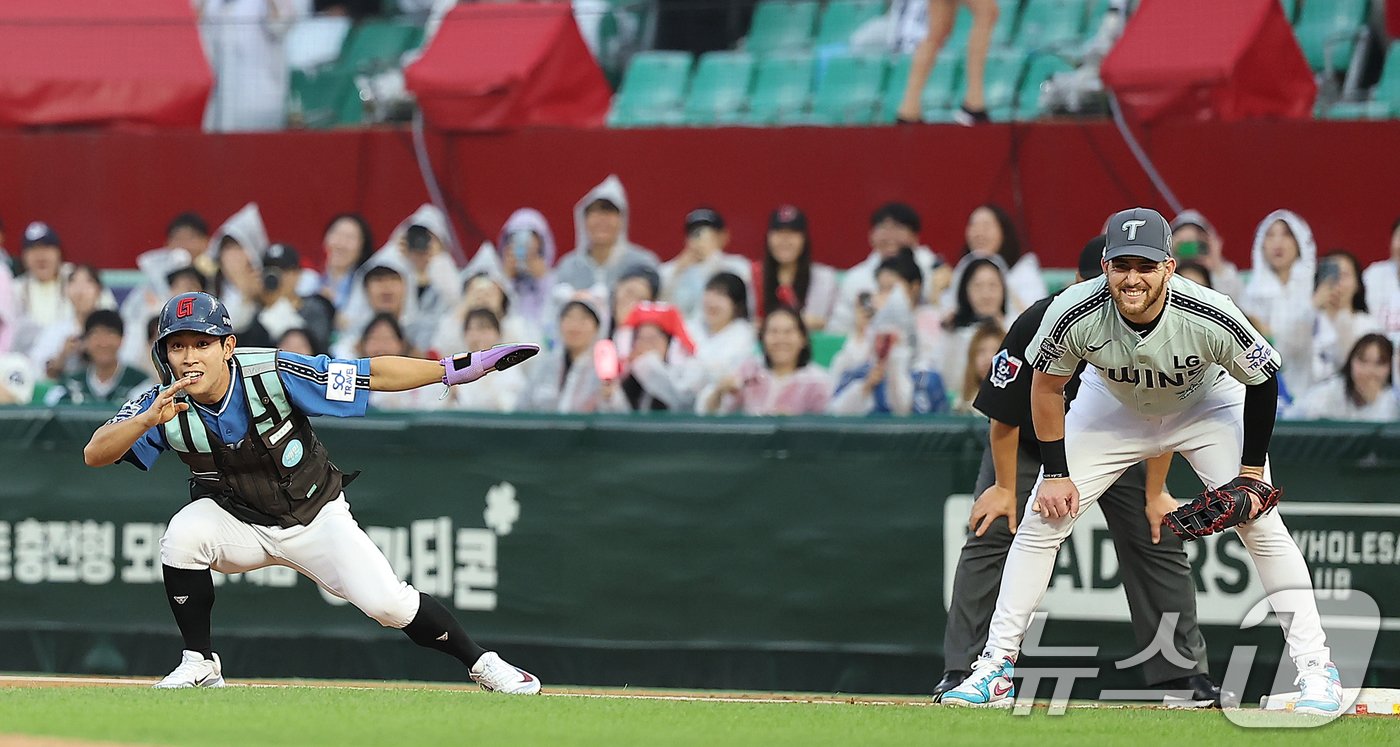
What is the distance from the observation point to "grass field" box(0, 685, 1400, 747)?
5.38 metres

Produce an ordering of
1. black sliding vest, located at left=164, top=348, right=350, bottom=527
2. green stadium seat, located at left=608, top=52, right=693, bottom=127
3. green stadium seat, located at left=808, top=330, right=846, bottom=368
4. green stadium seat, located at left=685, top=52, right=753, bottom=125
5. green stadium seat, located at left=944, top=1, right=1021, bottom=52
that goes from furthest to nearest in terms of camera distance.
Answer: green stadium seat, located at left=608, top=52, right=693, bottom=127
green stadium seat, located at left=685, top=52, right=753, bottom=125
green stadium seat, located at left=944, top=1, right=1021, bottom=52
green stadium seat, located at left=808, top=330, right=846, bottom=368
black sliding vest, located at left=164, top=348, right=350, bottom=527

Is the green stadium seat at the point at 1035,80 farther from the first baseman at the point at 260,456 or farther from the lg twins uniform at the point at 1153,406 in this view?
the first baseman at the point at 260,456

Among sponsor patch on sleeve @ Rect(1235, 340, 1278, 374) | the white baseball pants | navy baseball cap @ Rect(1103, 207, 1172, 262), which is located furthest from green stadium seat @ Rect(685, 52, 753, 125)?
sponsor patch on sleeve @ Rect(1235, 340, 1278, 374)

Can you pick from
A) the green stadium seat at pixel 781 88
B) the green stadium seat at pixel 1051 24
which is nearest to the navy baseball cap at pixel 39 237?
the green stadium seat at pixel 781 88

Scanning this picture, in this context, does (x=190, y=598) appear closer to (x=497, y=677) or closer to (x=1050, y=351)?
(x=497, y=677)

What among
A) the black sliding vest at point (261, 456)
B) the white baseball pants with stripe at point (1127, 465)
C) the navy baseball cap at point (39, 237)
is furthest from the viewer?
the navy baseball cap at point (39, 237)

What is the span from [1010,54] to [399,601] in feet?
19.5

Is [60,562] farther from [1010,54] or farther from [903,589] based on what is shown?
[1010,54]

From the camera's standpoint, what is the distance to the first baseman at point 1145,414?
→ 228 inches

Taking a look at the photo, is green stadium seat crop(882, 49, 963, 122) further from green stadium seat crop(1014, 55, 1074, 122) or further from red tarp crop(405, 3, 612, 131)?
red tarp crop(405, 3, 612, 131)

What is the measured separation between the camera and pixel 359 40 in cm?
1275

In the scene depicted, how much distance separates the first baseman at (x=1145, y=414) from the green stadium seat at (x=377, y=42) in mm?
7359

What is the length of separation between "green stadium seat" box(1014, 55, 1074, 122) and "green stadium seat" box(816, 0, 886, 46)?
1185 millimetres

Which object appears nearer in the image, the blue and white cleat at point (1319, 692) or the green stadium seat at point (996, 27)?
the blue and white cleat at point (1319, 692)
